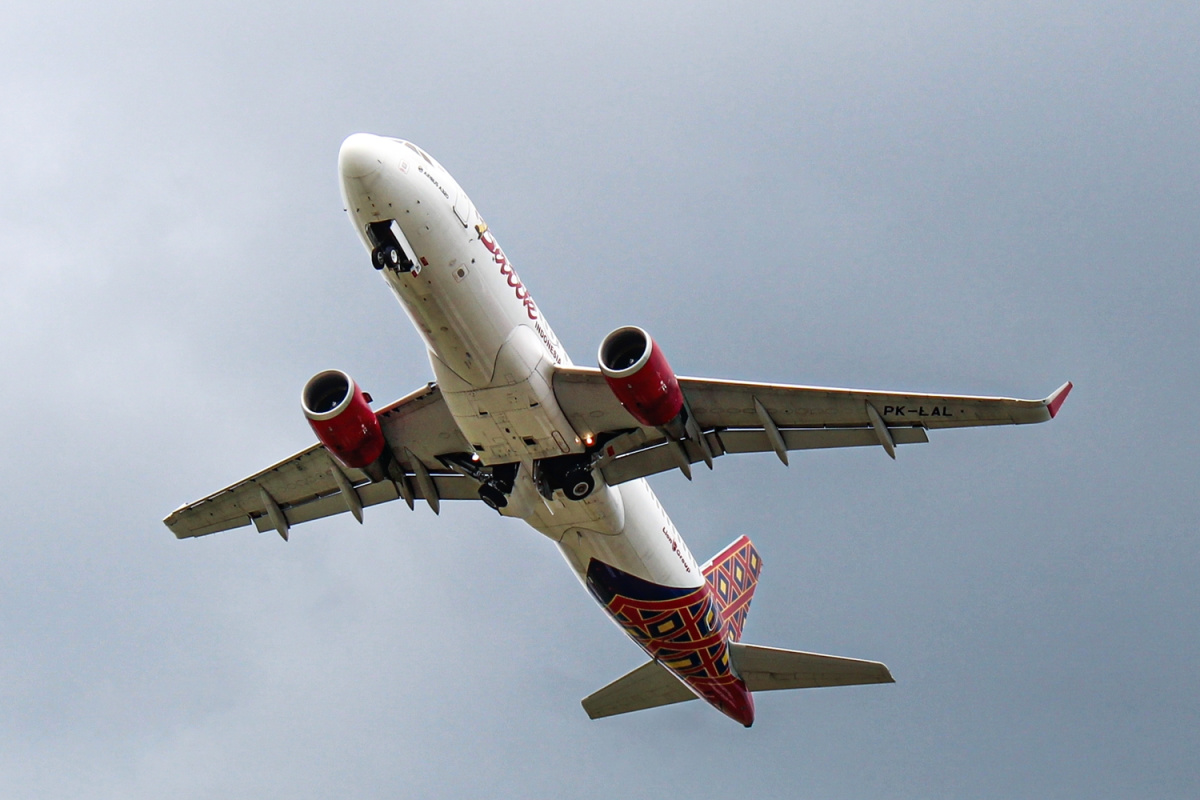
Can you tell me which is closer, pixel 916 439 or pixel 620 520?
pixel 916 439

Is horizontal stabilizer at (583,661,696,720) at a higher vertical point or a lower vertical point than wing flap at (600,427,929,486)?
lower

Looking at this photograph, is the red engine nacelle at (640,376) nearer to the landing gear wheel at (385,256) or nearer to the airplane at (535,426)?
the airplane at (535,426)

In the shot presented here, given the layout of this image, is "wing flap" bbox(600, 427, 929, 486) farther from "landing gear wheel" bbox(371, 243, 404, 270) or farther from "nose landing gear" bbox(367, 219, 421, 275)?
"landing gear wheel" bbox(371, 243, 404, 270)

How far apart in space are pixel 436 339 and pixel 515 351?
1.56 metres

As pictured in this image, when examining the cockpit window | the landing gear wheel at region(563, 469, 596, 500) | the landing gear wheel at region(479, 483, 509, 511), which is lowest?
the landing gear wheel at region(563, 469, 596, 500)

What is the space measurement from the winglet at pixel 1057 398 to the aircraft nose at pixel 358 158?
1283 cm

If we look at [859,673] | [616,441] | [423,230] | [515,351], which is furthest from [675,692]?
[423,230]

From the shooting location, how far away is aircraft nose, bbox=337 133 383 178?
21.7 m

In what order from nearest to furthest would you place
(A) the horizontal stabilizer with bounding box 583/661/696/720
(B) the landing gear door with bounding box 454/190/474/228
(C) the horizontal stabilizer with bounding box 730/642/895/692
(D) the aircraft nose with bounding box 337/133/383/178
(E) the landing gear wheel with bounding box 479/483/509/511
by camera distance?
1. (D) the aircraft nose with bounding box 337/133/383/178
2. (B) the landing gear door with bounding box 454/190/474/228
3. (E) the landing gear wheel with bounding box 479/483/509/511
4. (C) the horizontal stabilizer with bounding box 730/642/895/692
5. (A) the horizontal stabilizer with bounding box 583/661/696/720

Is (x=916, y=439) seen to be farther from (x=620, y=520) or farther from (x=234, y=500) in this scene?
(x=234, y=500)

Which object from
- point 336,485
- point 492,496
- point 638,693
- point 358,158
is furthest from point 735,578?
point 358,158

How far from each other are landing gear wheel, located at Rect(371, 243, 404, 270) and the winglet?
12177 mm

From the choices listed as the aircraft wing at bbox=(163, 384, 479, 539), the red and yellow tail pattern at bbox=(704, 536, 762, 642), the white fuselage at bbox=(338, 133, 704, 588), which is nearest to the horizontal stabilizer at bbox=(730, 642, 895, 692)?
the red and yellow tail pattern at bbox=(704, 536, 762, 642)

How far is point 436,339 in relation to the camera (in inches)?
939
